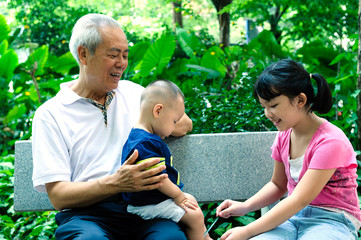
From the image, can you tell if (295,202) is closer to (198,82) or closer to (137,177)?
(137,177)

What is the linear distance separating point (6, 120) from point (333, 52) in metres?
4.32

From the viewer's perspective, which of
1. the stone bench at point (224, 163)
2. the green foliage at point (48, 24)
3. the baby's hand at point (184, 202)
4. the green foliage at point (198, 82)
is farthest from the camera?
the green foliage at point (48, 24)

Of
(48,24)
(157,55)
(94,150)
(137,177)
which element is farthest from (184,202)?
(48,24)

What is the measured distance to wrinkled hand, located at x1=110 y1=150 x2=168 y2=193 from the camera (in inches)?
81.4

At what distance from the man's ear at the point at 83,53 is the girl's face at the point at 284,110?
1082 millimetres

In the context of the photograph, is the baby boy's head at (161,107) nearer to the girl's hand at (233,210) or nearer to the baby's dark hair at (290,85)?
the baby's dark hair at (290,85)

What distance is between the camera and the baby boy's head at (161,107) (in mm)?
2203

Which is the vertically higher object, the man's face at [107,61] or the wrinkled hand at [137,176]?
the man's face at [107,61]

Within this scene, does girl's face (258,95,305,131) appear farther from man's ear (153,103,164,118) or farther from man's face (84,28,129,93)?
man's face (84,28,129,93)

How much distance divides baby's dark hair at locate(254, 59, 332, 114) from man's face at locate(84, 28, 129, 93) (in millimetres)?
828

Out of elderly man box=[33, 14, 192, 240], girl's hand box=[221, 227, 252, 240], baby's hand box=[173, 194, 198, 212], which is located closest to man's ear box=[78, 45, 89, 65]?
elderly man box=[33, 14, 192, 240]

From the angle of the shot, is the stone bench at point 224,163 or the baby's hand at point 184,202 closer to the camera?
the baby's hand at point 184,202

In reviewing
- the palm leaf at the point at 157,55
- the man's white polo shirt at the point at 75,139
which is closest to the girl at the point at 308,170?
the man's white polo shirt at the point at 75,139

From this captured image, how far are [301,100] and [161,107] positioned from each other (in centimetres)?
73
